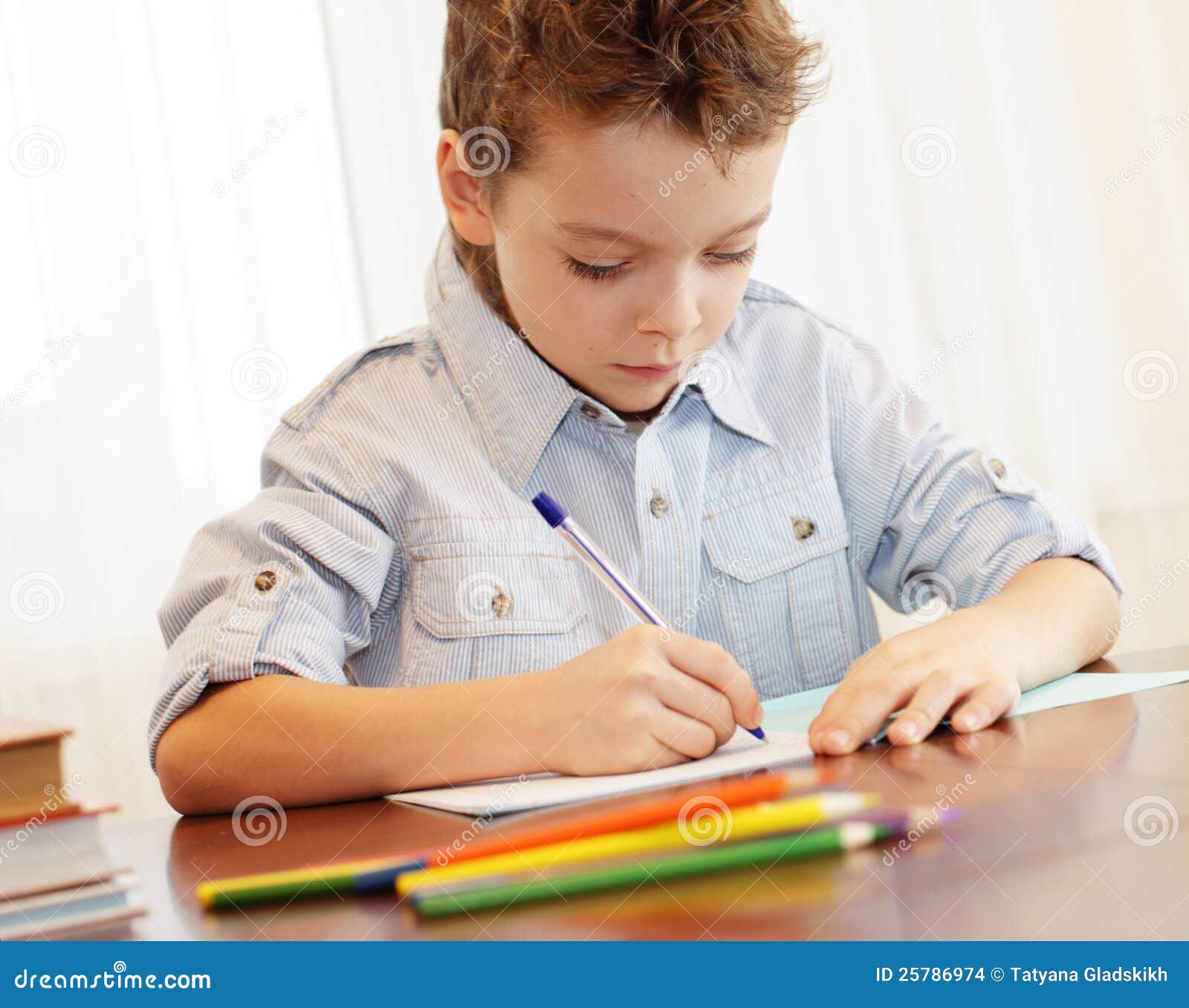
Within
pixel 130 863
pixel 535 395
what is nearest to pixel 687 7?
pixel 535 395

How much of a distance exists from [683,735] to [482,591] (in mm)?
314

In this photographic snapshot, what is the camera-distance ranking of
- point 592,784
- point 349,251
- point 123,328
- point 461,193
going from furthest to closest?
1. point 349,251
2. point 123,328
3. point 461,193
4. point 592,784

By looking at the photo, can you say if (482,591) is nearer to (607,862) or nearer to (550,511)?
(550,511)

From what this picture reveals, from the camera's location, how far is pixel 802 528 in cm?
110

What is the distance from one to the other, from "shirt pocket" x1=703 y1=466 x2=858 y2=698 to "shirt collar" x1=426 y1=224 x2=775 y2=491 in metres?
0.06

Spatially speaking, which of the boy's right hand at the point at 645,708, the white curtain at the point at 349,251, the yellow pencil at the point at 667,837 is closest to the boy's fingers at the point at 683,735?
the boy's right hand at the point at 645,708

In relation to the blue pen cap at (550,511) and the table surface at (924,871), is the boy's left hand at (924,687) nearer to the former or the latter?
the table surface at (924,871)

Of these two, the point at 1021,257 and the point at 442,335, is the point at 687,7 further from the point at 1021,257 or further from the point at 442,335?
the point at 1021,257

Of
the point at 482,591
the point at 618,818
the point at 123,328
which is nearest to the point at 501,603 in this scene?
the point at 482,591

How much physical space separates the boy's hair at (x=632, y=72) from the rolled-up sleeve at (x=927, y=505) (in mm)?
289

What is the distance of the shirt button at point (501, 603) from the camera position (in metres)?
0.99

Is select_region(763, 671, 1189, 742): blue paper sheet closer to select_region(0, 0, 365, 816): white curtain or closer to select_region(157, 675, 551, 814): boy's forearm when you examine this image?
select_region(157, 675, 551, 814): boy's forearm

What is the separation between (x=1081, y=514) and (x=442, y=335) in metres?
1.31

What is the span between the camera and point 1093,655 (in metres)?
0.95
